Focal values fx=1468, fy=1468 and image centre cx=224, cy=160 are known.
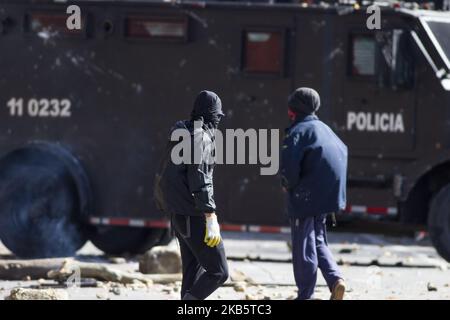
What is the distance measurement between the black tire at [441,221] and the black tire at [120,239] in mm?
3504

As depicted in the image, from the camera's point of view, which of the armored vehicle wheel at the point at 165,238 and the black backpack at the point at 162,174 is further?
the armored vehicle wheel at the point at 165,238

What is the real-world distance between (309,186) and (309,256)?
1.88 ft

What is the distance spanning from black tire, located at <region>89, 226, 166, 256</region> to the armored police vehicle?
216 millimetres

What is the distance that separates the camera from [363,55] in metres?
16.1

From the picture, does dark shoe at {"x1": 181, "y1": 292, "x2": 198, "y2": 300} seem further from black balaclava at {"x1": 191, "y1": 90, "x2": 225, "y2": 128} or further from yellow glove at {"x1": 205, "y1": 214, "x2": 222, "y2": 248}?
black balaclava at {"x1": 191, "y1": 90, "x2": 225, "y2": 128}

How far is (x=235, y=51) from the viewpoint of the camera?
16.3m

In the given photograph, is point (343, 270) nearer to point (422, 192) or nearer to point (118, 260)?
point (422, 192)

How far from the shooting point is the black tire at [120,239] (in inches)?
682

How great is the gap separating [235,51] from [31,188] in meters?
2.83

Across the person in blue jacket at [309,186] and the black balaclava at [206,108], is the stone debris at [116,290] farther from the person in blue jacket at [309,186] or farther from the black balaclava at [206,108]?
the black balaclava at [206,108]

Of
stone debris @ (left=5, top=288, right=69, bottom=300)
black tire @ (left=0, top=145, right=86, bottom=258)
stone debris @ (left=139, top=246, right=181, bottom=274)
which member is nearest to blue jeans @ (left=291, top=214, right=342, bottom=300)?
stone debris @ (left=5, top=288, right=69, bottom=300)

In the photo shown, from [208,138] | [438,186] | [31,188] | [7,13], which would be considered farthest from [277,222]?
[208,138]

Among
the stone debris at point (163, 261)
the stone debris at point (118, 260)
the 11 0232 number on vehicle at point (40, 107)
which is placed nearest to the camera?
the stone debris at point (163, 261)

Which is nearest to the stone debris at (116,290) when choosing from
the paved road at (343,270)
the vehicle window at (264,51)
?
the paved road at (343,270)
